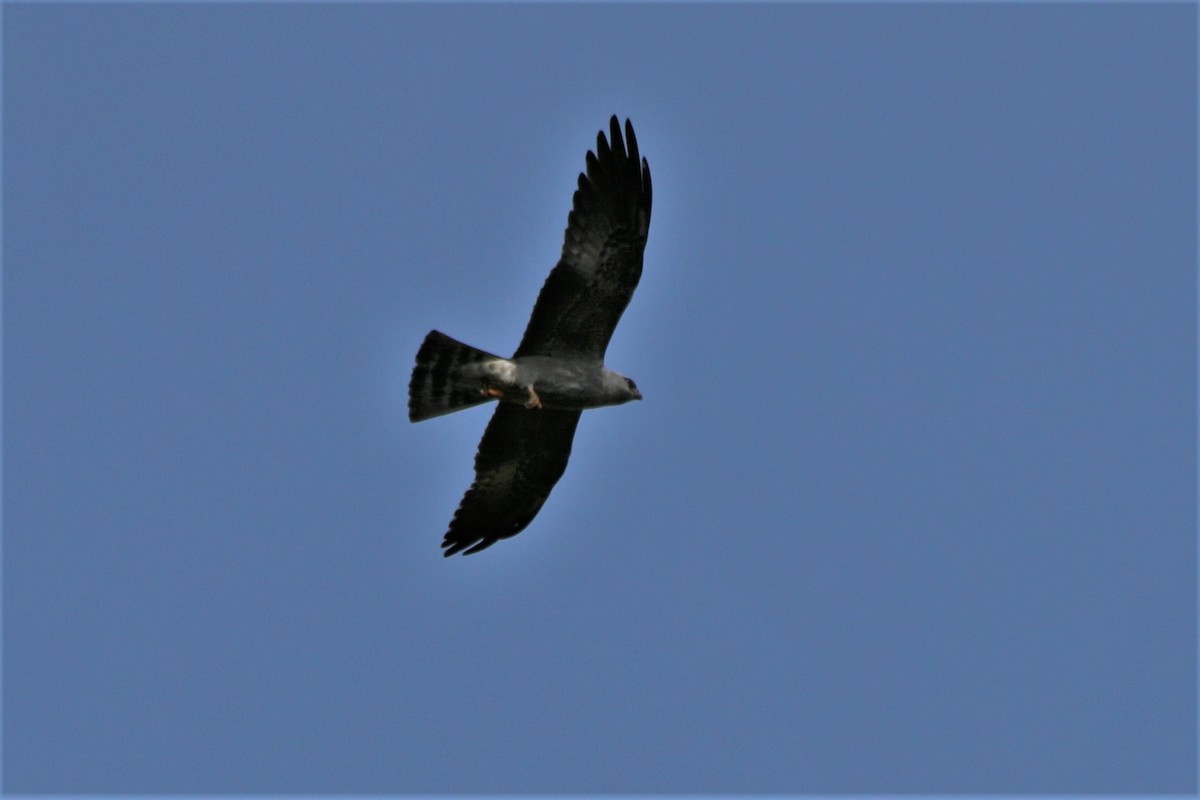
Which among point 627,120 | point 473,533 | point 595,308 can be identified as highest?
point 627,120

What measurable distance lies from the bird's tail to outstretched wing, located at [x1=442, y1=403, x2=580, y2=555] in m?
0.96

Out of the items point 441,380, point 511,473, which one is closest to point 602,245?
point 441,380

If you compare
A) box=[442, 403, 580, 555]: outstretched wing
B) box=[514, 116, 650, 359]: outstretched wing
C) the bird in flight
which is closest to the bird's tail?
the bird in flight

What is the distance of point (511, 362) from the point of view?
60.4ft

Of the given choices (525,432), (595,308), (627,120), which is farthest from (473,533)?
(627,120)

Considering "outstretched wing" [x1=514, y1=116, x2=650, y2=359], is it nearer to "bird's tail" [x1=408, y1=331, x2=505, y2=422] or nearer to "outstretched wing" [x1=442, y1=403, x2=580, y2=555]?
"bird's tail" [x1=408, y1=331, x2=505, y2=422]

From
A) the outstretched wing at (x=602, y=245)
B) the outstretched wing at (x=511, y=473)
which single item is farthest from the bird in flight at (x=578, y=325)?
the outstretched wing at (x=511, y=473)

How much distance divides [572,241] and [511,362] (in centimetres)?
118

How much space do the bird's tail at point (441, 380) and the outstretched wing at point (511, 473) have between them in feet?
3.14

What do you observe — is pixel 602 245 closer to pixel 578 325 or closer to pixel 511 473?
pixel 578 325

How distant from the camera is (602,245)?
18.2 metres

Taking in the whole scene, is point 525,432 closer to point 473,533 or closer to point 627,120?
point 473,533

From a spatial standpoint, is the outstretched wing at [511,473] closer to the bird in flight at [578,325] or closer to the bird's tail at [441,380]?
the bird in flight at [578,325]

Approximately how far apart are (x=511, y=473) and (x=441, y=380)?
5.40ft
